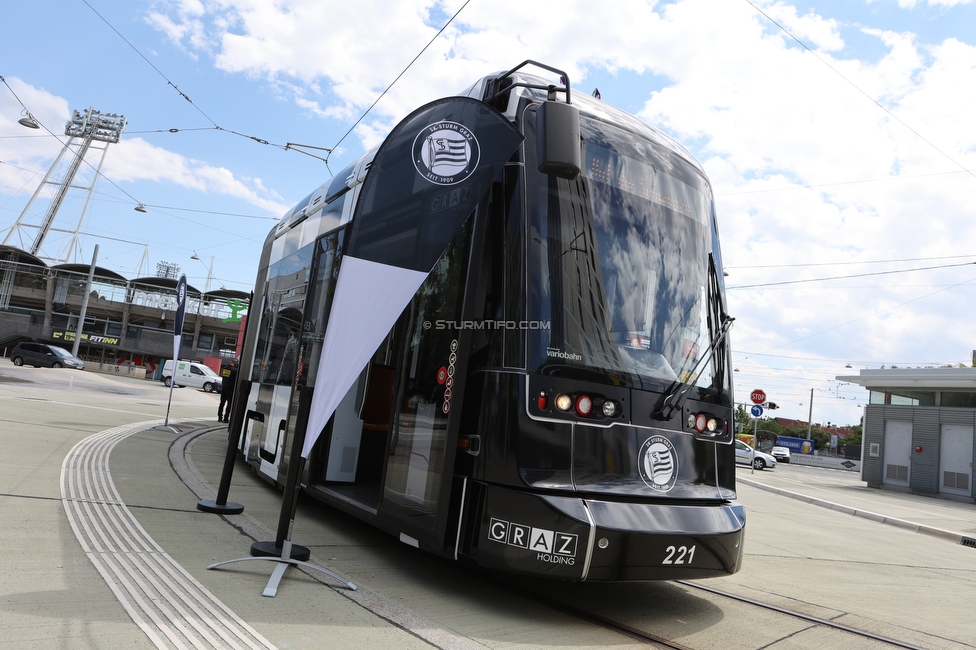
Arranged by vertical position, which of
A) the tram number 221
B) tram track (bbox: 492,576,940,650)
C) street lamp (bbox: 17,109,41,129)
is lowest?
tram track (bbox: 492,576,940,650)

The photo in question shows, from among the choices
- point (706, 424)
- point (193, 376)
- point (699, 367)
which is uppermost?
point (699, 367)

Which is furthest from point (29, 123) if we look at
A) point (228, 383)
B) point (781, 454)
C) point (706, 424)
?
→ point (781, 454)

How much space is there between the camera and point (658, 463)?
4.54 metres

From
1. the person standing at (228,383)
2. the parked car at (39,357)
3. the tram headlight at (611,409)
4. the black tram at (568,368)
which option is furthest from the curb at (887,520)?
the parked car at (39,357)

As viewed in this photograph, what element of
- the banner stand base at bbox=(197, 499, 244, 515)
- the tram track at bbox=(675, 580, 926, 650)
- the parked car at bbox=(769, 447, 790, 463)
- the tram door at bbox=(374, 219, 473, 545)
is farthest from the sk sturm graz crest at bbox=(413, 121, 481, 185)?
the parked car at bbox=(769, 447, 790, 463)

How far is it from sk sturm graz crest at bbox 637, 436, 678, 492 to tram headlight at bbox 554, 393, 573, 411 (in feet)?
1.92

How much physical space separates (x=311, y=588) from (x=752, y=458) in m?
33.7

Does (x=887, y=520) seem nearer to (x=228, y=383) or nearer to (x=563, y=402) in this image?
(x=563, y=402)

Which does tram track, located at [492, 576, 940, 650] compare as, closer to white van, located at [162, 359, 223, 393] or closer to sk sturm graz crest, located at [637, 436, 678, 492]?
sk sturm graz crest, located at [637, 436, 678, 492]

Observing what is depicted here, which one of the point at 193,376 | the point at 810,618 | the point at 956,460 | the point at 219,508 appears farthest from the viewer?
the point at 193,376

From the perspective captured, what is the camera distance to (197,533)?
5539 millimetres

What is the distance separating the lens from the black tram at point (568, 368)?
419cm

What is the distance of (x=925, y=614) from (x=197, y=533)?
585cm

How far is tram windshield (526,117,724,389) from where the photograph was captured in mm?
4473
